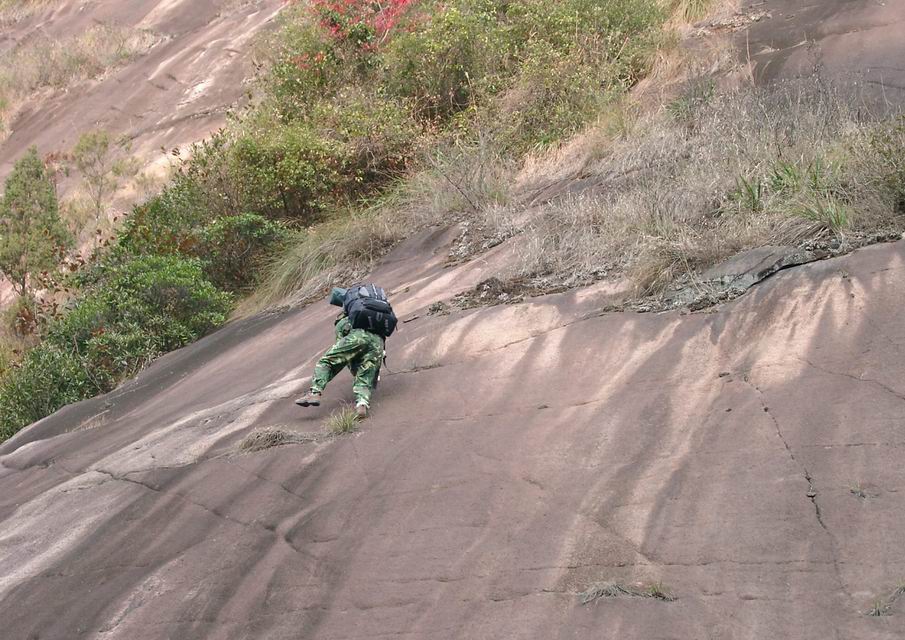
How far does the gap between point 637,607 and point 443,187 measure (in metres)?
8.84

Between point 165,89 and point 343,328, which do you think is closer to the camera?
point 343,328

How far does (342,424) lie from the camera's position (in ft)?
21.9

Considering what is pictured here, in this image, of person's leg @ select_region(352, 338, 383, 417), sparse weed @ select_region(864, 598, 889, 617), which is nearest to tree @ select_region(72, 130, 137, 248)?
person's leg @ select_region(352, 338, 383, 417)

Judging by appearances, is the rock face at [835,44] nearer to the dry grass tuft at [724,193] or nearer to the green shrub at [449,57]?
the dry grass tuft at [724,193]

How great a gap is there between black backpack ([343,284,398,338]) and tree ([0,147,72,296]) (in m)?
14.0

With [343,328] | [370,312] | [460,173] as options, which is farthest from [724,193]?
[460,173]

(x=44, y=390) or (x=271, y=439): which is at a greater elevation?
(x=271, y=439)

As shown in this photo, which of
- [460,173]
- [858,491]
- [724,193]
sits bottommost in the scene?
[858,491]

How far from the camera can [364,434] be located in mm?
6574

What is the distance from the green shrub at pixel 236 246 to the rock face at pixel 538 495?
7.05m

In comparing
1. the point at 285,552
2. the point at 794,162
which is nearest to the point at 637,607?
the point at 285,552

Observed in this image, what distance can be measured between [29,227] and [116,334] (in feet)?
29.6

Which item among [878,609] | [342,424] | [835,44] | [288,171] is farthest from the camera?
[288,171]

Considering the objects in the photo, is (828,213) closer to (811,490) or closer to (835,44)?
(811,490)
